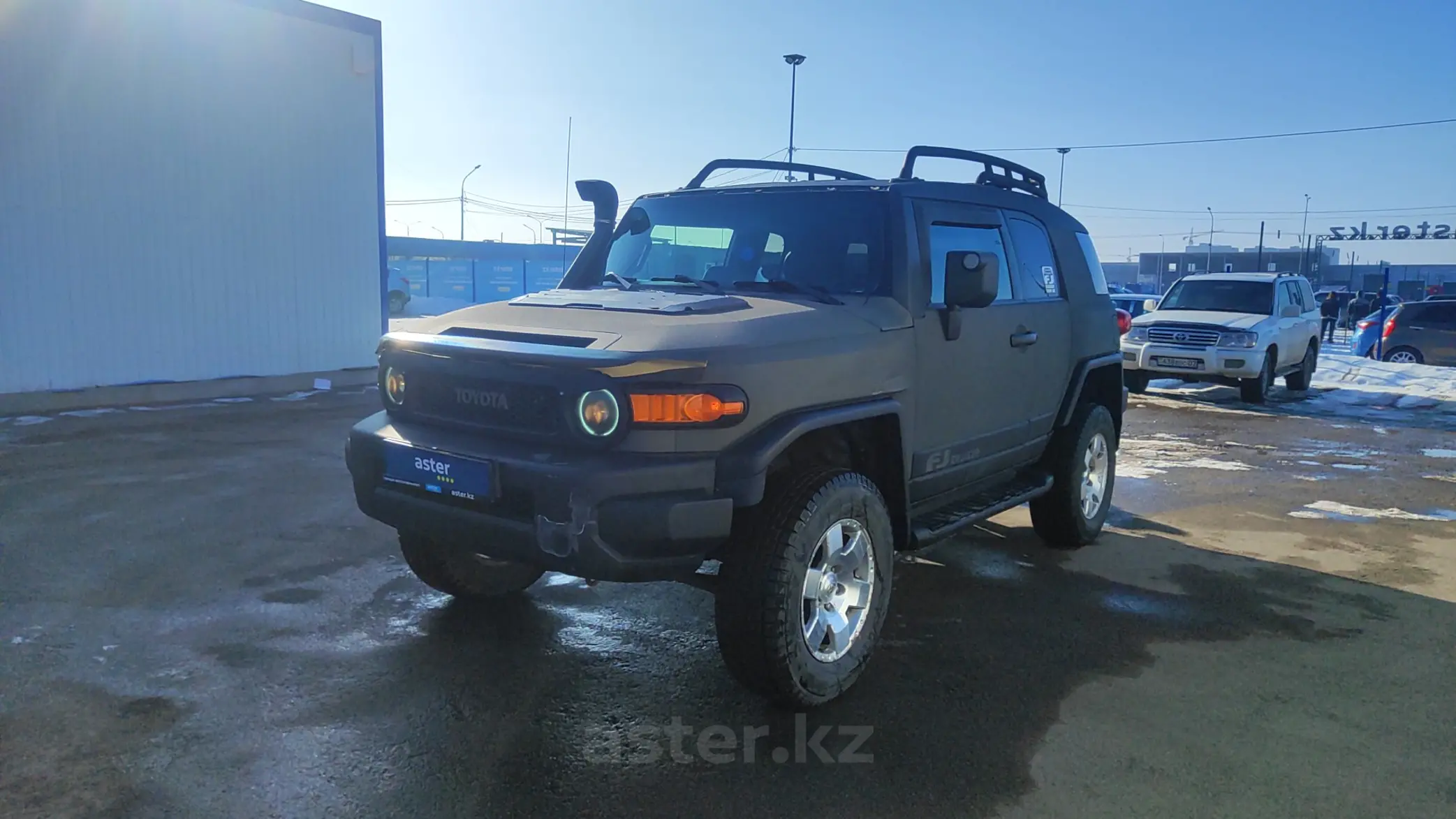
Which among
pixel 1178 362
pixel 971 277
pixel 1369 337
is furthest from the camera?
pixel 1369 337

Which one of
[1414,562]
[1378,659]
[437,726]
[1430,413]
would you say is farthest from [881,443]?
[1430,413]

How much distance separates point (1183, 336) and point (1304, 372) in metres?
2.93

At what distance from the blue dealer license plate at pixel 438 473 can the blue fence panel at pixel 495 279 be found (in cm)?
3491

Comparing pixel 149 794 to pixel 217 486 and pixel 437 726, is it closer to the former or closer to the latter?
pixel 437 726

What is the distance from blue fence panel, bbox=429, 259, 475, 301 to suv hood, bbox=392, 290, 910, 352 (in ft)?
115

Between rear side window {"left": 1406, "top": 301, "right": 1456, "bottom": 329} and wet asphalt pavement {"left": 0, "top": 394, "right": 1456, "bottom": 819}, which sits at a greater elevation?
rear side window {"left": 1406, "top": 301, "right": 1456, "bottom": 329}

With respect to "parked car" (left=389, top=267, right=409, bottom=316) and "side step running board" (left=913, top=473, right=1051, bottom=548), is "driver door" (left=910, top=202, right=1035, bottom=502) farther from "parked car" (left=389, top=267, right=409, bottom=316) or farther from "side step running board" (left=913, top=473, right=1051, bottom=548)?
"parked car" (left=389, top=267, right=409, bottom=316)

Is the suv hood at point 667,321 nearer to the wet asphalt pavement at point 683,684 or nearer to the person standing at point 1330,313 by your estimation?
the wet asphalt pavement at point 683,684

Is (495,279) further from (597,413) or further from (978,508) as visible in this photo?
(597,413)

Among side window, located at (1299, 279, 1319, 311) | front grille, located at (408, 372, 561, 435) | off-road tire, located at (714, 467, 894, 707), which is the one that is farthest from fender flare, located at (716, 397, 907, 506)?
side window, located at (1299, 279, 1319, 311)

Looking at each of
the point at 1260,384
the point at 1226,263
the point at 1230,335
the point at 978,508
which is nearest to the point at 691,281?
the point at 978,508

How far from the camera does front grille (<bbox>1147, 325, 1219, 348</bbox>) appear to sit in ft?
43.9

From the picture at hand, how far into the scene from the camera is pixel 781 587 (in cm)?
332

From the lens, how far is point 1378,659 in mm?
4188
